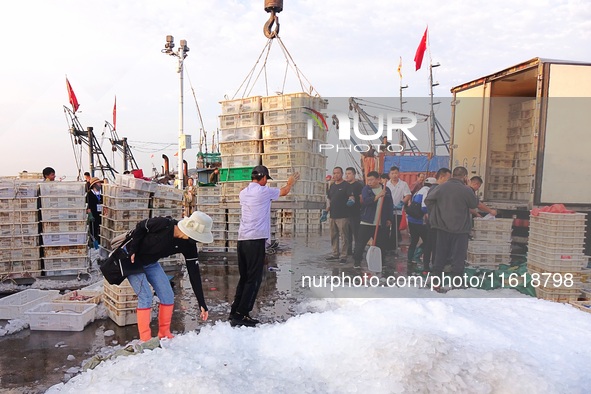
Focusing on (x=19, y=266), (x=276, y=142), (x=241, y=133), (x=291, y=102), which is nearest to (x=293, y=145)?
(x=276, y=142)

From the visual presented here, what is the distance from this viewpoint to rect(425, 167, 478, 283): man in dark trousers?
22.1 ft

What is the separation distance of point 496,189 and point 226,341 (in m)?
7.93

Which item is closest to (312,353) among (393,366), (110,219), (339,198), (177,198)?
(393,366)

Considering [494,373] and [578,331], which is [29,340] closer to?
[494,373]

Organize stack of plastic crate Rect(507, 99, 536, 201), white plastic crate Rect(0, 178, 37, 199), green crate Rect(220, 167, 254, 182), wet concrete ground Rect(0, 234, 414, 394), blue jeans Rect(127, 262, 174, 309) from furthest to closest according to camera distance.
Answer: stack of plastic crate Rect(507, 99, 536, 201)
green crate Rect(220, 167, 254, 182)
white plastic crate Rect(0, 178, 37, 199)
blue jeans Rect(127, 262, 174, 309)
wet concrete ground Rect(0, 234, 414, 394)

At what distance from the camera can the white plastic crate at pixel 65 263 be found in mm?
7457

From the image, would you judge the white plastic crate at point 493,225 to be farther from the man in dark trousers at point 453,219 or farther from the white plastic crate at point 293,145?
the white plastic crate at point 293,145

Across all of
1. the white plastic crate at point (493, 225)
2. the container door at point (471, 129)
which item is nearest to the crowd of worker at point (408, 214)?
the white plastic crate at point (493, 225)

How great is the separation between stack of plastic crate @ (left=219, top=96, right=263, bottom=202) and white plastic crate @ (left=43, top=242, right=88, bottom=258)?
10.5ft

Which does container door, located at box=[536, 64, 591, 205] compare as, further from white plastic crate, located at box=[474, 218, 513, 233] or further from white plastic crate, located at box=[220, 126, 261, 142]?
Result: white plastic crate, located at box=[220, 126, 261, 142]

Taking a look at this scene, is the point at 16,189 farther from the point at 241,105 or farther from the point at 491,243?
the point at 491,243

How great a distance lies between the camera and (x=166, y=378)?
3.31m

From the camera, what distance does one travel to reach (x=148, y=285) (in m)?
4.43

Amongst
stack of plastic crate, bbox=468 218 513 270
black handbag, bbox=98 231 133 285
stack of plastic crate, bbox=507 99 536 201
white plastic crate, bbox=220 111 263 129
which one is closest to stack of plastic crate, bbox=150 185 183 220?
white plastic crate, bbox=220 111 263 129
